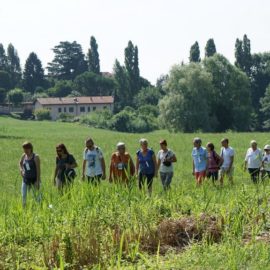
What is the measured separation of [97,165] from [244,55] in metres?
86.3

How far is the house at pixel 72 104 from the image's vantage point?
4771 inches

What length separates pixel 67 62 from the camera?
151 metres

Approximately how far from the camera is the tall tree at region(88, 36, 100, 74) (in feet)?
465

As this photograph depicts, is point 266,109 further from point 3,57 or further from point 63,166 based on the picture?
point 3,57

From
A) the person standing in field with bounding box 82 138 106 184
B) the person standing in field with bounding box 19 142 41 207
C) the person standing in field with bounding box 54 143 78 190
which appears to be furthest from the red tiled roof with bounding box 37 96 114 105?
the person standing in field with bounding box 19 142 41 207

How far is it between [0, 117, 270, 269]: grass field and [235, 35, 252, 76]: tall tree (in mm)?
88626

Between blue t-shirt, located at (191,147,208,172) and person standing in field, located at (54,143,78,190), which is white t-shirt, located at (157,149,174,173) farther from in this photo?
person standing in field, located at (54,143,78,190)

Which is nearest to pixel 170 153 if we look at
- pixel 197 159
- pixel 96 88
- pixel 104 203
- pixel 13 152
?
pixel 197 159

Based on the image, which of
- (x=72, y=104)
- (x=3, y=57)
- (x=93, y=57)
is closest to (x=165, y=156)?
(x=72, y=104)

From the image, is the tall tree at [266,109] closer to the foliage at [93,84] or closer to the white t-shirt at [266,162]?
the foliage at [93,84]

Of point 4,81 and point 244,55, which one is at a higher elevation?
point 244,55

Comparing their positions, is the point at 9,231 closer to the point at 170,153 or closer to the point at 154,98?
the point at 170,153

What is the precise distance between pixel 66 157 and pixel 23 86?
441ft

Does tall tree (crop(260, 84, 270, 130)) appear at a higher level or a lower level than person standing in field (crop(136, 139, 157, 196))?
higher
